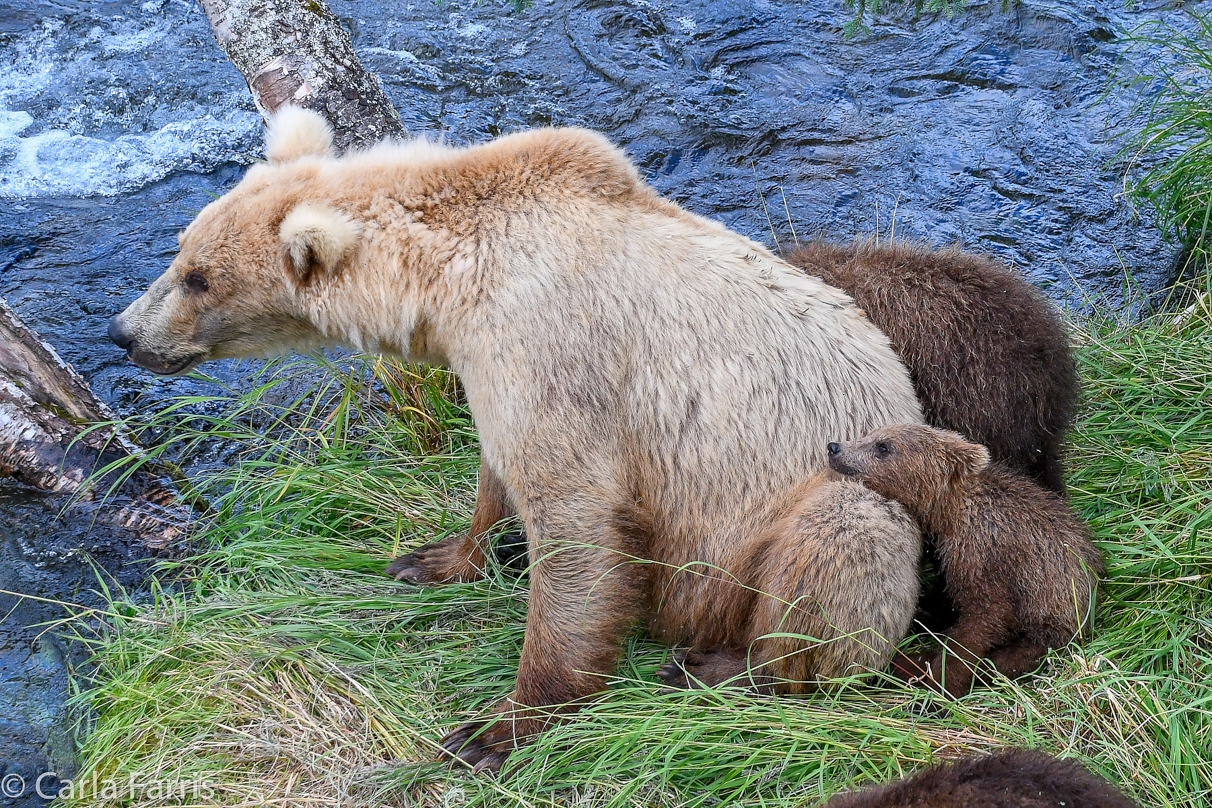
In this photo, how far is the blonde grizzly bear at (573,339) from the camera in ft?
13.0

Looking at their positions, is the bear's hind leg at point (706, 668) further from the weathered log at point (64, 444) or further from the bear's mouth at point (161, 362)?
the weathered log at point (64, 444)

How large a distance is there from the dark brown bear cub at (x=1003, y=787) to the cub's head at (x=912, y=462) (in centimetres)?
118

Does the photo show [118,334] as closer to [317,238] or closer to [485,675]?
[317,238]

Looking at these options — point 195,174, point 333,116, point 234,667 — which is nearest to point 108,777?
point 234,667

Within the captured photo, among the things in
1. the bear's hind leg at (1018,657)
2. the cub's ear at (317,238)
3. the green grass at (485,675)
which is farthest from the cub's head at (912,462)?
the cub's ear at (317,238)

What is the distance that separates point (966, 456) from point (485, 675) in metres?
2.20

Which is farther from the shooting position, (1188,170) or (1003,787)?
(1188,170)

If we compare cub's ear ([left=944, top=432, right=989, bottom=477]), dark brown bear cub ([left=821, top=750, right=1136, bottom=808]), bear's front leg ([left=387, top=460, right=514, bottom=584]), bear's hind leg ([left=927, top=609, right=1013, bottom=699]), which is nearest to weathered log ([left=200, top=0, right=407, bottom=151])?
bear's front leg ([left=387, top=460, right=514, bottom=584])

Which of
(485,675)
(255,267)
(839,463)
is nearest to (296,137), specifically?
→ (255,267)

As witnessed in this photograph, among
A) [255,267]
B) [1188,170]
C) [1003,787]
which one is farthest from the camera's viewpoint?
[1188,170]

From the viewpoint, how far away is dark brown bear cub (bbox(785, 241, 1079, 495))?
4.48 metres

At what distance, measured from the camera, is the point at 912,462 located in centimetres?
404

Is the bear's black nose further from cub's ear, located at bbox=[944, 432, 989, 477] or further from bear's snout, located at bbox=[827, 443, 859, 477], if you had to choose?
cub's ear, located at bbox=[944, 432, 989, 477]

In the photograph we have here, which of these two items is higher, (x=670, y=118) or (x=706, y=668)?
(x=670, y=118)
